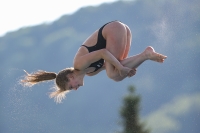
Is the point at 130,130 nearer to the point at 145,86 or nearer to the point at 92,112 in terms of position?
the point at 145,86

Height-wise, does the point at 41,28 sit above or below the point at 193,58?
above

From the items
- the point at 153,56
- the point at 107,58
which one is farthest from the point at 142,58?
the point at 107,58

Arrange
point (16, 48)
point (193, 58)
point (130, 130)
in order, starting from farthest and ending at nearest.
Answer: point (16, 48), point (193, 58), point (130, 130)

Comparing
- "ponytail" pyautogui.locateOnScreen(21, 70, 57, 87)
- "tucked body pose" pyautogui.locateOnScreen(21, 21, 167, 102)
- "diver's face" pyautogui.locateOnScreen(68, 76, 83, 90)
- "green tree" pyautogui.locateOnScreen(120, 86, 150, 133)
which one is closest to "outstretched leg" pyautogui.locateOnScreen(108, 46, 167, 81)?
"tucked body pose" pyautogui.locateOnScreen(21, 21, 167, 102)

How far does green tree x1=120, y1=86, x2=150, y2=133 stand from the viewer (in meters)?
Result: 24.4

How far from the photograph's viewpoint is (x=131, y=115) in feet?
84.2

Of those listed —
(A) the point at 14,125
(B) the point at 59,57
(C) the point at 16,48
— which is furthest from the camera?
(C) the point at 16,48

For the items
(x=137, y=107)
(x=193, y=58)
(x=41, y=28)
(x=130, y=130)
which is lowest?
(x=130, y=130)

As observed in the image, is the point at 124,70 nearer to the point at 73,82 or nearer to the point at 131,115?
the point at 73,82

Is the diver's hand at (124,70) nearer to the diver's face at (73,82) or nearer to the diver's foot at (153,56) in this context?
the diver's foot at (153,56)

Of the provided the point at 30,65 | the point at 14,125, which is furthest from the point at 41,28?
the point at 14,125

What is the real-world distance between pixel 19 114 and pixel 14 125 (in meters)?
3.97

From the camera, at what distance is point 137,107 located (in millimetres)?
26625

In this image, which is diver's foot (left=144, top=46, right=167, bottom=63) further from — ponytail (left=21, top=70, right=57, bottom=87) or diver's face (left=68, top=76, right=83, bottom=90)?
ponytail (left=21, top=70, right=57, bottom=87)
